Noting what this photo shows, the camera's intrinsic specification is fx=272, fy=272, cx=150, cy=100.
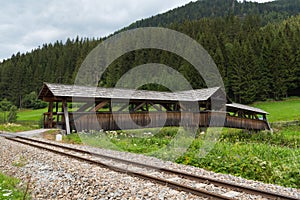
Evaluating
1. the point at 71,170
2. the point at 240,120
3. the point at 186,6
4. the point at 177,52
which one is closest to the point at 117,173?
the point at 71,170

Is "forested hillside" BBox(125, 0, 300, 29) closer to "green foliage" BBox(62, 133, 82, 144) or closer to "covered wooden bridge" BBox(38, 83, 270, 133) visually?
"covered wooden bridge" BBox(38, 83, 270, 133)

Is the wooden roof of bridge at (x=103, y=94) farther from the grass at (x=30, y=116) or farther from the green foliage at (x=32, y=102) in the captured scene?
the green foliage at (x=32, y=102)

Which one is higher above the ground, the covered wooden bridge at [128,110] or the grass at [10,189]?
the covered wooden bridge at [128,110]

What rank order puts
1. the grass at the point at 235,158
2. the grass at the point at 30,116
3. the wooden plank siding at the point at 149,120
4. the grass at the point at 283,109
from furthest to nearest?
the grass at the point at 30,116 < the grass at the point at 283,109 < the wooden plank siding at the point at 149,120 < the grass at the point at 235,158

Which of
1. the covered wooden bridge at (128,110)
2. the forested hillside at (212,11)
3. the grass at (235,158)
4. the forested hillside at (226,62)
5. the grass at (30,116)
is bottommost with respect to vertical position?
the grass at (235,158)

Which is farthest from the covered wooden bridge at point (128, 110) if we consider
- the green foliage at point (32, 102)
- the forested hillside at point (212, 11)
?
the forested hillside at point (212, 11)

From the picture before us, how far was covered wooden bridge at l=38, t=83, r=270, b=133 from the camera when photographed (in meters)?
17.1

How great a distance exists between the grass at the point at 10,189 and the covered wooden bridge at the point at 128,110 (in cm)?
941

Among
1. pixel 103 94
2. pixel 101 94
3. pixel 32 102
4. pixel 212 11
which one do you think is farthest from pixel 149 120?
pixel 212 11

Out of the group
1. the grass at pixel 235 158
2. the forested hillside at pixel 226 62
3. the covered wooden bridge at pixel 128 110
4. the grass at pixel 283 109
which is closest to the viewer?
the grass at pixel 235 158

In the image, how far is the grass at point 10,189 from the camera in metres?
5.63

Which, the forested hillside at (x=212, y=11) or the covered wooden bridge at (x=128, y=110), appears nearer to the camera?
the covered wooden bridge at (x=128, y=110)

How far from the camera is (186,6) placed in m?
167

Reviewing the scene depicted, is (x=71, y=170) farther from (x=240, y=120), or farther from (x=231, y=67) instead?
(x=231, y=67)
